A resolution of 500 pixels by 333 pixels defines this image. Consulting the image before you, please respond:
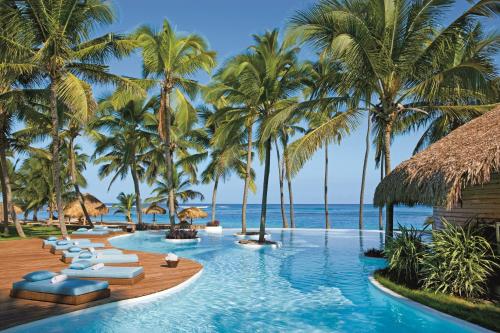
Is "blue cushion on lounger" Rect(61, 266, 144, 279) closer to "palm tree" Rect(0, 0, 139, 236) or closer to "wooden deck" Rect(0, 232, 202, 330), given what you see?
"wooden deck" Rect(0, 232, 202, 330)

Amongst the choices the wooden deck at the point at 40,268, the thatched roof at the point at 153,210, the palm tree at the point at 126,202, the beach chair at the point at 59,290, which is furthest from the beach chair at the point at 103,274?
the palm tree at the point at 126,202

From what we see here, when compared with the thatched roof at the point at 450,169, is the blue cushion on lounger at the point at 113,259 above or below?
below

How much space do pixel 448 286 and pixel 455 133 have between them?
4.15 meters

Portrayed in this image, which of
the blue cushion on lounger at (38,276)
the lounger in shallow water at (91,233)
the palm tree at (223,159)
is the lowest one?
the lounger in shallow water at (91,233)

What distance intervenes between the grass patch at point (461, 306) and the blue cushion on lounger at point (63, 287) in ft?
18.6

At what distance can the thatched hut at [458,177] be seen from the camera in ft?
22.2

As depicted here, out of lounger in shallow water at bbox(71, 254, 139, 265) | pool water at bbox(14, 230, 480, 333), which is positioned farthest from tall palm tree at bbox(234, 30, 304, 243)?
lounger in shallow water at bbox(71, 254, 139, 265)

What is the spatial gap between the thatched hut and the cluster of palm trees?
145 centimetres

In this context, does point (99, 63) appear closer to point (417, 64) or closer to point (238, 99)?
point (238, 99)

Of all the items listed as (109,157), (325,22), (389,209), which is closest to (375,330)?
(389,209)

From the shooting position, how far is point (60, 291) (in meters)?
6.57

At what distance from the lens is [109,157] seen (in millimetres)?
25125

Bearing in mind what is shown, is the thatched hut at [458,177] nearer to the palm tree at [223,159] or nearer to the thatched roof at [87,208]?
the palm tree at [223,159]

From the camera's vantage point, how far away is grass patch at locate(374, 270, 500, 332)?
5.84 m
